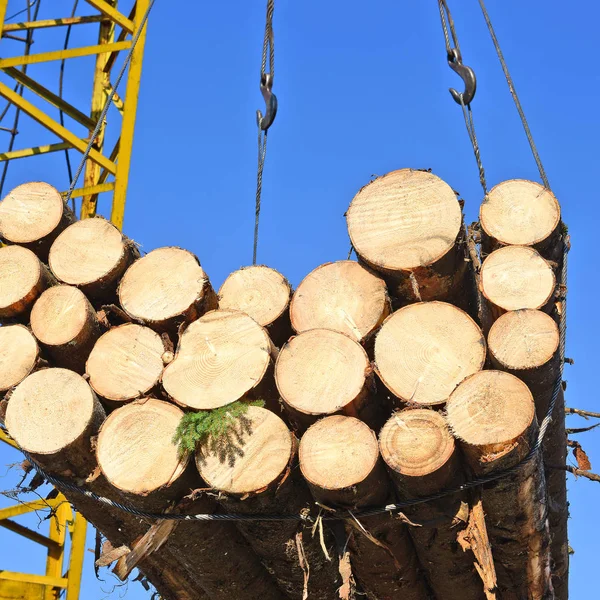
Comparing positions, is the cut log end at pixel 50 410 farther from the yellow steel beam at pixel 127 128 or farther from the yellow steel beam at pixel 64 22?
the yellow steel beam at pixel 64 22

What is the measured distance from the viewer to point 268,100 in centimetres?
568

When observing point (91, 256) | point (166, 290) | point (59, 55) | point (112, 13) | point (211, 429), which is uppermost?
point (112, 13)

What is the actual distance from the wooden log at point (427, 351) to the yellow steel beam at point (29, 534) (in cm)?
630

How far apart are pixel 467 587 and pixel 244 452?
1.44m

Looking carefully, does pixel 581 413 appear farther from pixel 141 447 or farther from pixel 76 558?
pixel 76 558

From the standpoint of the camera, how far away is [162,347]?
4.46 meters

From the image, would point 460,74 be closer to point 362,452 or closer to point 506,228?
point 506,228

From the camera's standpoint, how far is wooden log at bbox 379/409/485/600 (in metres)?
3.85

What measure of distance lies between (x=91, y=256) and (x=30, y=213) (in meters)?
0.47

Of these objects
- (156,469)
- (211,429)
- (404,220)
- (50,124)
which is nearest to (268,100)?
(404,220)

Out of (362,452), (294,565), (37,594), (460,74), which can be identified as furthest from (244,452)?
(37,594)

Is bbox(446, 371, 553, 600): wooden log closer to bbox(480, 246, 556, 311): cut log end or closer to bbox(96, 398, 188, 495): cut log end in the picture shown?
bbox(480, 246, 556, 311): cut log end

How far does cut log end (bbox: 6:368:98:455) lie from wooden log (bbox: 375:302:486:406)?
4.59 ft

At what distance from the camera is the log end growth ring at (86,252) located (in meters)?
4.70
